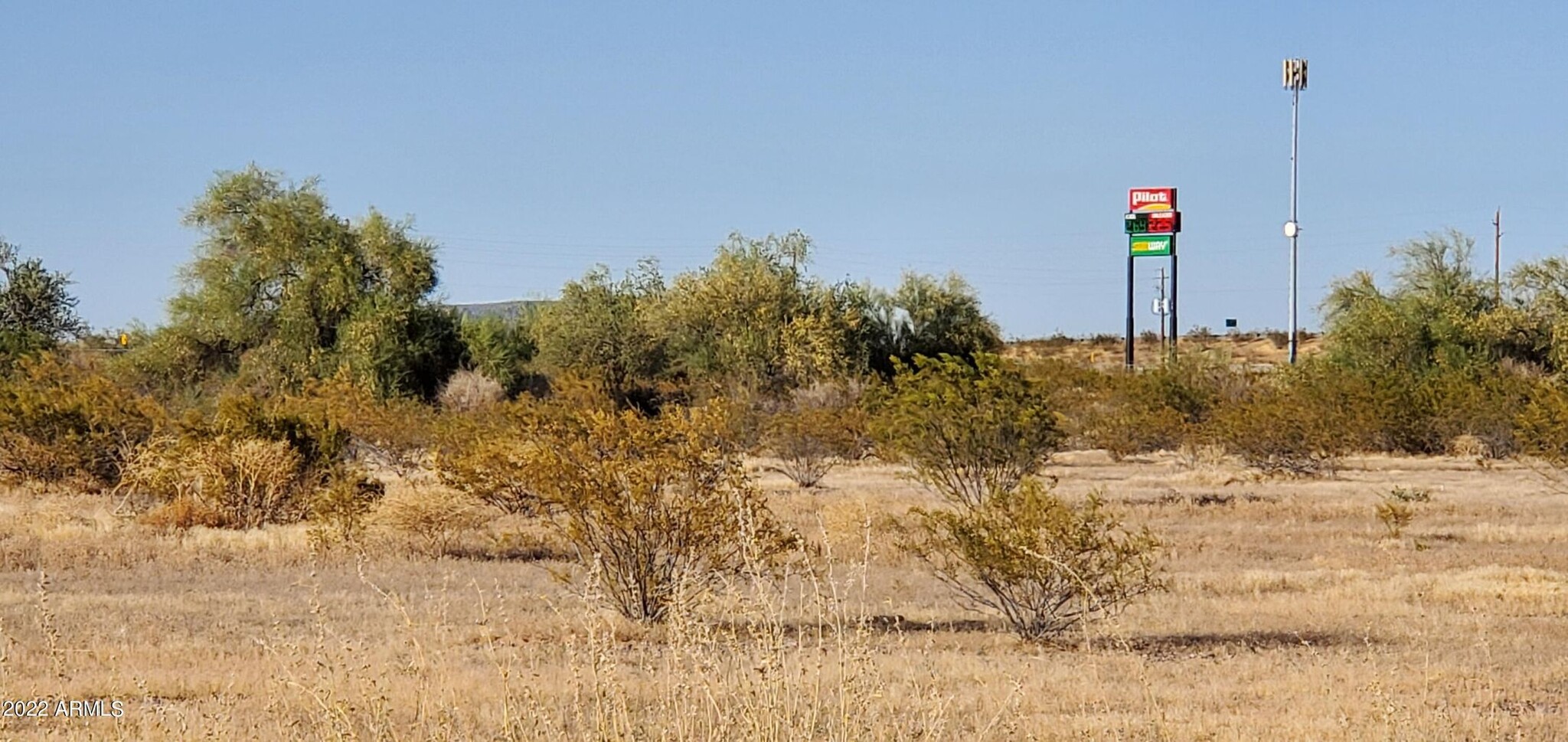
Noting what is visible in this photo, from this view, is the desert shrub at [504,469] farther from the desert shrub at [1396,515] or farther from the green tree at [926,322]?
the green tree at [926,322]

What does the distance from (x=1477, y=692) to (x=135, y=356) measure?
50.2 m

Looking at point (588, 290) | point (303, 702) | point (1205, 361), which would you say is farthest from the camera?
point (588, 290)

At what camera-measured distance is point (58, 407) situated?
83.9 feet

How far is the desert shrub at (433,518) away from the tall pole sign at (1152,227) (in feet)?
176

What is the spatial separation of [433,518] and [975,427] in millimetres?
9378

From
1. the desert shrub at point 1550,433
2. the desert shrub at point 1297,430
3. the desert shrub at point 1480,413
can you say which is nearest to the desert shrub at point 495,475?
the desert shrub at point 1550,433

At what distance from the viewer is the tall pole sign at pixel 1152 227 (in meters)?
70.2

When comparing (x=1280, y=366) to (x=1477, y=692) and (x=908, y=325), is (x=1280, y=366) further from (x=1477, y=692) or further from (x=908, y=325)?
(x=1477, y=692)

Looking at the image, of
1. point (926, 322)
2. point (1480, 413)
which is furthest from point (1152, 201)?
point (1480, 413)

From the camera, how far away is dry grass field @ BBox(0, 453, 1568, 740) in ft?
22.6

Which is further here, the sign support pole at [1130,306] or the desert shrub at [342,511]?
the sign support pole at [1130,306]

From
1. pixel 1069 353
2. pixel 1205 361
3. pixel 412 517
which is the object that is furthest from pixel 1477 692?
pixel 1069 353

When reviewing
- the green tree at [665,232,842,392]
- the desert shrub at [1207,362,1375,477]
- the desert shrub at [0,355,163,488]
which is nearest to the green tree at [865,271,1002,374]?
the green tree at [665,232,842,392]

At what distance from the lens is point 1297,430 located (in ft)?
114
